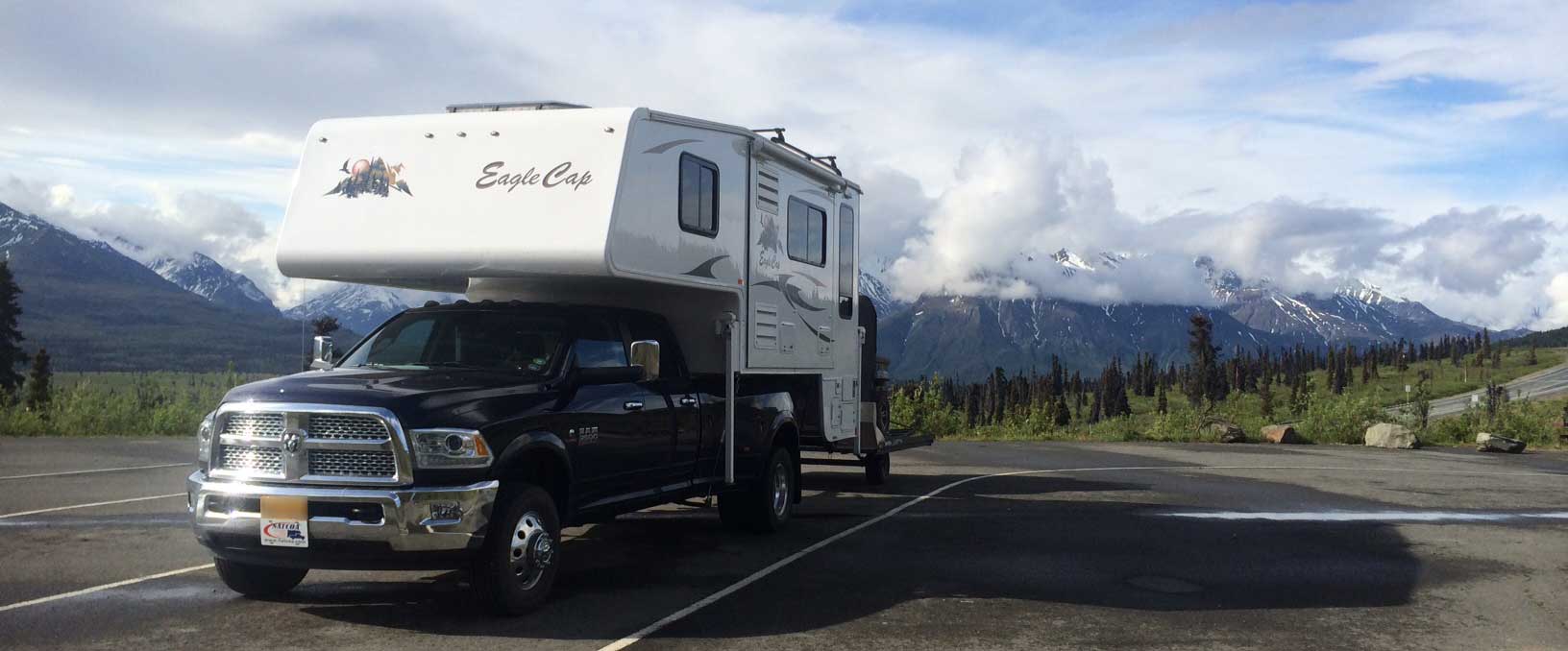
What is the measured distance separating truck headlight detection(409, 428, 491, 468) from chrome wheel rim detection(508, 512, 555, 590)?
0.55 meters

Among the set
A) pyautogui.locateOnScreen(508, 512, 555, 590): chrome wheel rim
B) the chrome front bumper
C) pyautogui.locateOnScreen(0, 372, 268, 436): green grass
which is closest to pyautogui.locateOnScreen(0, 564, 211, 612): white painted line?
the chrome front bumper

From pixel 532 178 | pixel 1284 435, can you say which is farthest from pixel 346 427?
pixel 1284 435

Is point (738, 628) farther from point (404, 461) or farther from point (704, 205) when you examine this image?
point (704, 205)

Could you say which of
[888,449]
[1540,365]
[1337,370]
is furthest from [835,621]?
[1540,365]

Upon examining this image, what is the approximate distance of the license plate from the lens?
7285mm

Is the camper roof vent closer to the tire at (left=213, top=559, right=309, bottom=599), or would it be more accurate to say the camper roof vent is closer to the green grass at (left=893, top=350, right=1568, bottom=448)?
the tire at (left=213, top=559, right=309, bottom=599)

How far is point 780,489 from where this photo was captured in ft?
39.0

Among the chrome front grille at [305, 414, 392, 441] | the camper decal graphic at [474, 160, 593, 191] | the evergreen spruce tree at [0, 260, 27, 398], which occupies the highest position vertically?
the evergreen spruce tree at [0, 260, 27, 398]

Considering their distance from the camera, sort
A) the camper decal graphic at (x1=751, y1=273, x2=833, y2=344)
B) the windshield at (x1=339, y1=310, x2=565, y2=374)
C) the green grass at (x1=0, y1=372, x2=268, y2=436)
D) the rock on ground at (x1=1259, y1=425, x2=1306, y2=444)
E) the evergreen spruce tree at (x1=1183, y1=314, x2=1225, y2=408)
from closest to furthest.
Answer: the windshield at (x1=339, y1=310, x2=565, y2=374) → the camper decal graphic at (x1=751, y1=273, x2=833, y2=344) → the green grass at (x1=0, y1=372, x2=268, y2=436) → the rock on ground at (x1=1259, y1=425, x2=1306, y2=444) → the evergreen spruce tree at (x1=1183, y1=314, x2=1225, y2=408)

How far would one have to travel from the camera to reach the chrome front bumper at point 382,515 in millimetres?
7242

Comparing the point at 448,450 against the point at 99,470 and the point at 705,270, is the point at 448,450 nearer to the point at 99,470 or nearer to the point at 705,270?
the point at 705,270

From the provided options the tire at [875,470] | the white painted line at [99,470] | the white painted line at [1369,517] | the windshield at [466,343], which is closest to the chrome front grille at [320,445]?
the windshield at [466,343]

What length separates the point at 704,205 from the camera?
10.6 metres

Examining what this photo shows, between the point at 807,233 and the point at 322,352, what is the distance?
5.24 m
